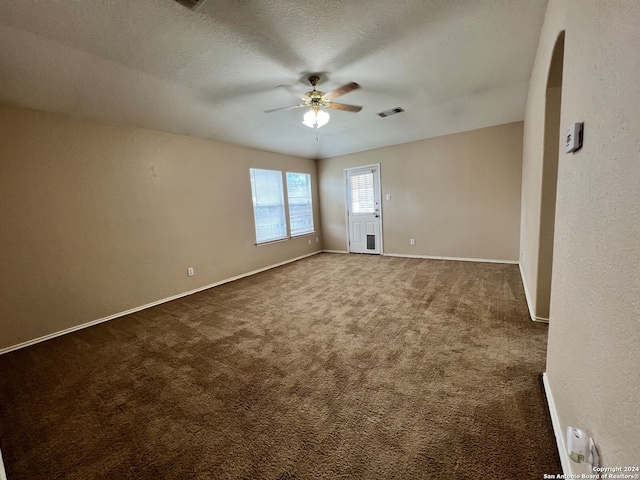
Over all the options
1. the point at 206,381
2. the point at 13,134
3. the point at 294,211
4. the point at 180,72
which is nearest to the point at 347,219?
the point at 294,211

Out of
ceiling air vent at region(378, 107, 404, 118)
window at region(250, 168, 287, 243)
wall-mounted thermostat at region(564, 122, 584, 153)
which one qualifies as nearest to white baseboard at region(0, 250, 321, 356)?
window at region(250, 168, 287, 243)

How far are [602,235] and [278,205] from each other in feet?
16.9

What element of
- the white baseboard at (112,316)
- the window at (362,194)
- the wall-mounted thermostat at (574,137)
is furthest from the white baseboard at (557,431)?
the window at (362,194)

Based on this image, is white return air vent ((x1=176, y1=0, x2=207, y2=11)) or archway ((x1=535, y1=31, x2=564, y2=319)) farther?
archway ((x1=535, y1=31, x2=564, y2=319))

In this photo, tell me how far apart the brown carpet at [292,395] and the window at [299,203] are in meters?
3.06

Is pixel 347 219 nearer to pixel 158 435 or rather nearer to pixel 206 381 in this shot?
pixel 206 381

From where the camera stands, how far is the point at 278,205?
5.61m

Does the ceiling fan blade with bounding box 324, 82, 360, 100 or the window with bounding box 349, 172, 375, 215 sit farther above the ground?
the ceiling fan blade with bounding box 324, 82, 360, 100

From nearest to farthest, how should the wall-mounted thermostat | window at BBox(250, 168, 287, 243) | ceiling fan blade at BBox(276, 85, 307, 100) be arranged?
the wall-mounted thermostat
ceiling fan blade at BBox(276, 85, 307, 100)
window at BBox(250, 168, 287, 243)

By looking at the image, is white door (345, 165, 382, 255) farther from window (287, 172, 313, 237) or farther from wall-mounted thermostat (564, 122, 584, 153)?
wall-mounted thermostat (564, 122, 584, 153)

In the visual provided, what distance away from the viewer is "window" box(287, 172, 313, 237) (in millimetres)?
5895

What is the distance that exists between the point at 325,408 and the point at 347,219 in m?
4.98

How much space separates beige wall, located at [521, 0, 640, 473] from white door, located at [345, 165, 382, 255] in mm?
4558

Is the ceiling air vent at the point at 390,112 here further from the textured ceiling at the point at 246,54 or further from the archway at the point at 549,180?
the archway at the point at 549,180
